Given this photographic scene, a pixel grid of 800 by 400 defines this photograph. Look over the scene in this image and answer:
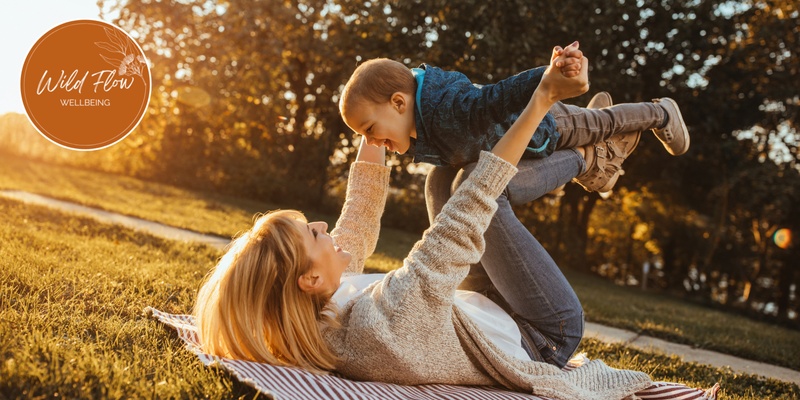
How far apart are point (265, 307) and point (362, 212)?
2.92 ft

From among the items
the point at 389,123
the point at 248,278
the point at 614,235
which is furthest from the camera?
the point at 614,235

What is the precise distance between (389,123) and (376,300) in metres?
0.82

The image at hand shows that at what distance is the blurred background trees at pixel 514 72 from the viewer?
10.3 metres

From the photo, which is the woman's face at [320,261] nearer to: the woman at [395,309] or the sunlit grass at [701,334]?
the woman at [395,309]

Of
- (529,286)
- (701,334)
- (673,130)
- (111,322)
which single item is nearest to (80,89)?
(111,322)

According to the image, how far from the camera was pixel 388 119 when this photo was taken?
2566mm

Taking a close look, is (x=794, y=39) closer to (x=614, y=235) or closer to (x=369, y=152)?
(x=614, y=235)

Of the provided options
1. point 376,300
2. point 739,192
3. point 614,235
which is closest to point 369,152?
point 376,300

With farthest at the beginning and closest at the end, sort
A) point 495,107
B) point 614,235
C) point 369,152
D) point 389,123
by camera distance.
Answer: point 614,235, point 369,152, point 389,123, point 495,107

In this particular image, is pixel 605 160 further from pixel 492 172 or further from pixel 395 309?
pixel 395 309

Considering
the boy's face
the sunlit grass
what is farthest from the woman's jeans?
the sunlit grass

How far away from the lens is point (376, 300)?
204cm

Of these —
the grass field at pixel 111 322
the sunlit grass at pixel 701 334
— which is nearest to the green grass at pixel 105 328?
the grass field at pixel 111 322

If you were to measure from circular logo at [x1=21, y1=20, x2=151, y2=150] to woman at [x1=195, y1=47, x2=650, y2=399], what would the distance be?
7.43 feet
